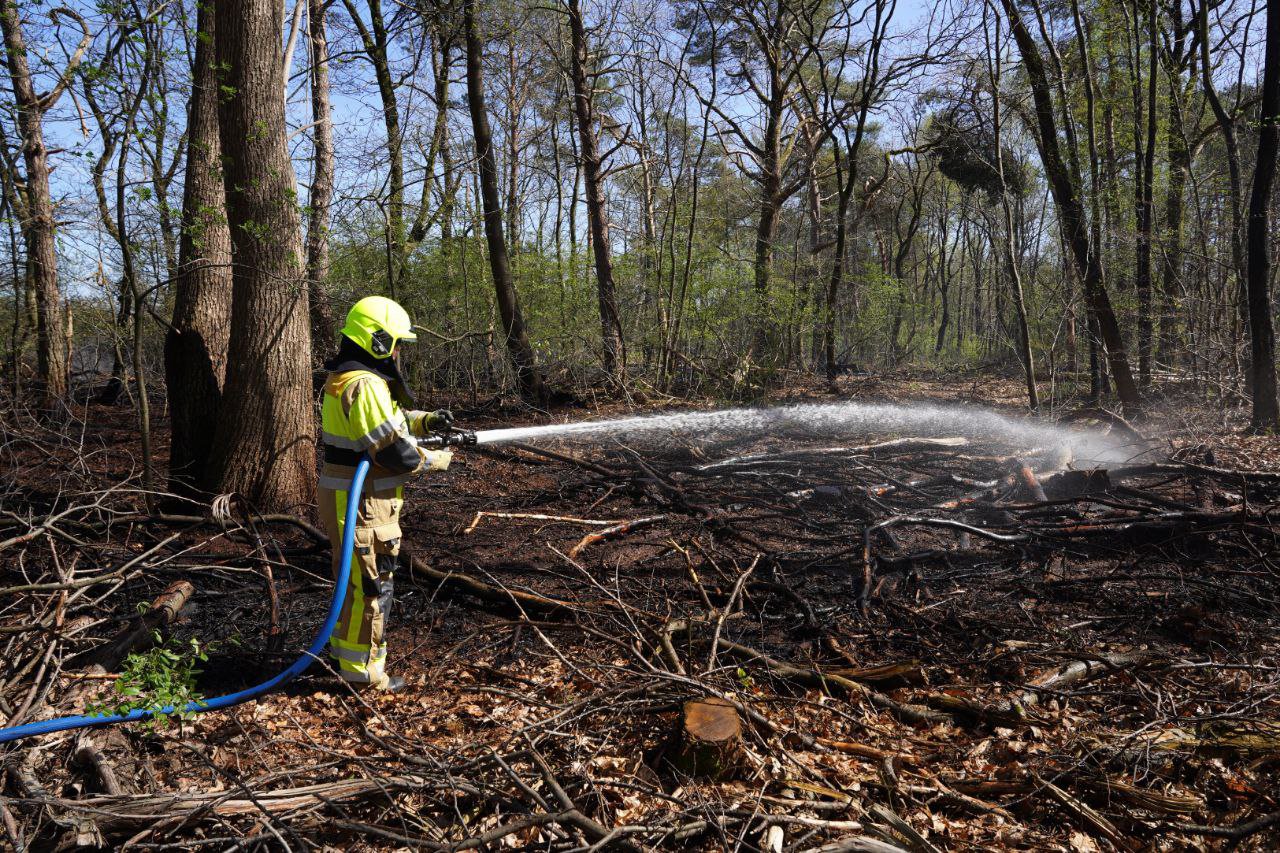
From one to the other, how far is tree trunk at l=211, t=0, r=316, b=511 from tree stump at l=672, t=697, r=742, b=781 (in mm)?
4469

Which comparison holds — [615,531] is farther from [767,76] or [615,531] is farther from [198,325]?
[767,76]

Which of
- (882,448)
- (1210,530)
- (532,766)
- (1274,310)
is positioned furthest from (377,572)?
(1274,310)

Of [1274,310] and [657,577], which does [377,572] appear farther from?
[1274,310]

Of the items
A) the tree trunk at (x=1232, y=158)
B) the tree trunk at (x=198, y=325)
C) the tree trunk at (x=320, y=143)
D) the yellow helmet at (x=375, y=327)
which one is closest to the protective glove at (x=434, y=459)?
the yellow helmet at (x=375, y=327)

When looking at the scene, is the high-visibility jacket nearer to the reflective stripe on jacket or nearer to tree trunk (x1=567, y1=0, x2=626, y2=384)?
the reflective stripe on jacket

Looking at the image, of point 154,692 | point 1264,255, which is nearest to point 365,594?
point 154,692

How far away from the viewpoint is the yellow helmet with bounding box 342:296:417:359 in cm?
385

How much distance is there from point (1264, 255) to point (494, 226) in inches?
453

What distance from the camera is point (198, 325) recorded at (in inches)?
256

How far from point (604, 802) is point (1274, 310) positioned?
14.2 metres

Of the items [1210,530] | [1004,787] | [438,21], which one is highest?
[438,21]

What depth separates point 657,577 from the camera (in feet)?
16.7

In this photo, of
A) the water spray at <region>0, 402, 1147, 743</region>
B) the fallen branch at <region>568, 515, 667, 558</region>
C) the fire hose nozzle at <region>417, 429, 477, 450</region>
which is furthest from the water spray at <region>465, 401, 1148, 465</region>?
the fire hose nozzle at <region>417, 429, 477, 450</region>

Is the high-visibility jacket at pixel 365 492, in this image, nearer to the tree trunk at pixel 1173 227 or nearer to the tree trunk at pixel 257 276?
the tree trunk at pixel 257 276
